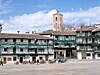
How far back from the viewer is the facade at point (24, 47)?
87.6m

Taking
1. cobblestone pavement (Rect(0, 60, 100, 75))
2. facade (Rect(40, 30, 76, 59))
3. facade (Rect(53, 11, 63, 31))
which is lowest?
cobblestone pavement (Rect(0, 60, 100, 75))

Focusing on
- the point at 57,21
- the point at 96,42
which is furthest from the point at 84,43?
the point at 57,21

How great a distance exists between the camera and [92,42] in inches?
3866

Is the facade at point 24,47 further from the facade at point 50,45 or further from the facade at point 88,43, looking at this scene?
the facade at point 88,43

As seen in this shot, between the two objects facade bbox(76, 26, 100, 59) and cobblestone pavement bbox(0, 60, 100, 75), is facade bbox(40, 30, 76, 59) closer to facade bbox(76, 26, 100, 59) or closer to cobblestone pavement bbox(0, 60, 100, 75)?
facade bbox(76, 26, 100, 59)

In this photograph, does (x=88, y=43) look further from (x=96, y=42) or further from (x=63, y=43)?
(x=63, y=43)

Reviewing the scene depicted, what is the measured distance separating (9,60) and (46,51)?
11927 millimetres

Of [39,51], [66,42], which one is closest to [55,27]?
[66,42]

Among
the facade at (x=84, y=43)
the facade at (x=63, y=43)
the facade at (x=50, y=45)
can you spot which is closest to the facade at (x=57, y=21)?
the facade at (x=50, y=45)

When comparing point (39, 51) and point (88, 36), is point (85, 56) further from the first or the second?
point (39, 51)

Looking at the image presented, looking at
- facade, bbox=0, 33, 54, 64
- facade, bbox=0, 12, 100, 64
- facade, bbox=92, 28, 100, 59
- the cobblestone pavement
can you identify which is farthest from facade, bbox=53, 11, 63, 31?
the cobblestone pavement

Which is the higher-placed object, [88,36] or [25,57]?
[88,36]

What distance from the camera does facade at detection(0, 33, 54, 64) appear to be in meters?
87.6

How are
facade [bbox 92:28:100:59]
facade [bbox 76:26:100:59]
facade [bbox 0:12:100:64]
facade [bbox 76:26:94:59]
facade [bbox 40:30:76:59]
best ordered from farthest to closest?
1. facade [bbox 40:30:76:59]
2. facade [bbox 76:26:94:59]
3. facade [bbox 76:26:100:59]
4. facade [bbox 92:28:100:59]
5. facade [bbox 0:12:100:64]
